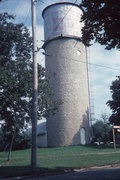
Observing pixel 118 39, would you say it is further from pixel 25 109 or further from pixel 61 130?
pixel 61 130

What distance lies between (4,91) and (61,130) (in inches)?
722

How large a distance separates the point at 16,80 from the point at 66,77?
1808 centimetres

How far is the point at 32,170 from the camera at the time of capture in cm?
1417

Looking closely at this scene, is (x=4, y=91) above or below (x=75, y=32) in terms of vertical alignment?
below

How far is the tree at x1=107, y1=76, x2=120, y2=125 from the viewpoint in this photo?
38.5m

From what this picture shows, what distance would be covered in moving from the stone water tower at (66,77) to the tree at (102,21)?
2553 cm

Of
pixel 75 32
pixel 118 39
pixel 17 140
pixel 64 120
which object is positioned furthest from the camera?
pixel 75 32

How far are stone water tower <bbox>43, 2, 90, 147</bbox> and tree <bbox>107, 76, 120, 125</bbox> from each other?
3639 mm

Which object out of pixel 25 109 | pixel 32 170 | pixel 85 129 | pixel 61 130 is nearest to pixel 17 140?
pixel 61 130

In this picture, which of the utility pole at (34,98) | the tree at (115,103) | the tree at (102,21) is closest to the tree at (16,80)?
the utility pole at (34,98)

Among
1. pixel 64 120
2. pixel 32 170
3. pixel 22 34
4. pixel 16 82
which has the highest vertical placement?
pixel 22 34

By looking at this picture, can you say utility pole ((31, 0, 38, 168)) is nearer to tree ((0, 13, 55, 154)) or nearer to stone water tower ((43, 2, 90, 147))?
tree ((0, 13, 55, 154))

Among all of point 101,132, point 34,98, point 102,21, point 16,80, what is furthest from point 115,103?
point 102,21

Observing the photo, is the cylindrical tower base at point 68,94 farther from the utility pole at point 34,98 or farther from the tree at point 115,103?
the utility pole at point 34,98
